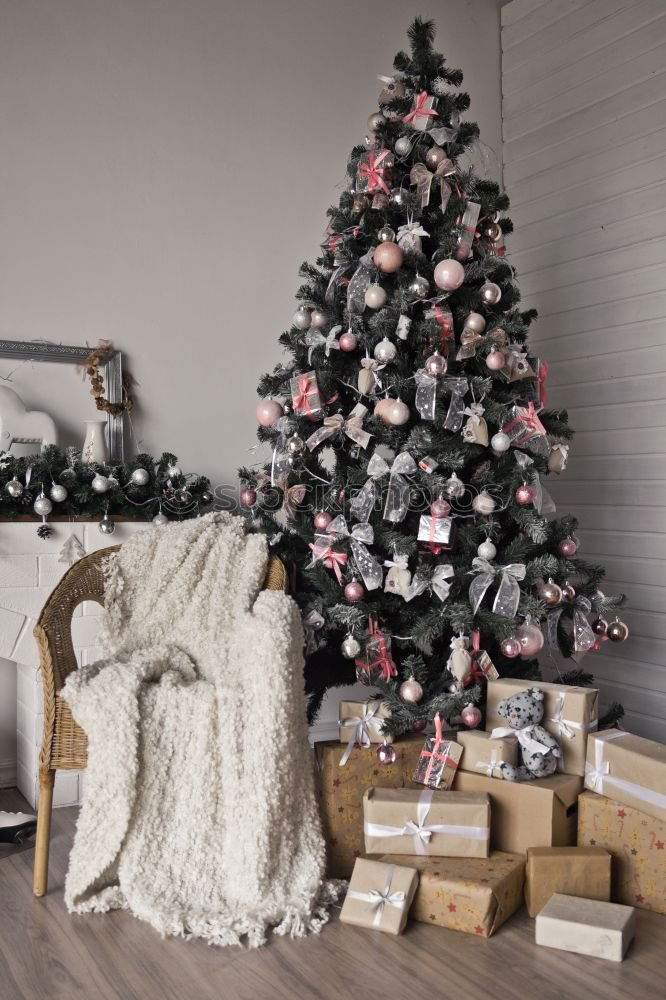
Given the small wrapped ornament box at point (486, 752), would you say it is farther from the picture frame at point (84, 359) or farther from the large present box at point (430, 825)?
the picture frame at point (84, 359)

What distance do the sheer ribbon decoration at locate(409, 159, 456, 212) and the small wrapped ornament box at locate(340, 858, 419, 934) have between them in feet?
5.49

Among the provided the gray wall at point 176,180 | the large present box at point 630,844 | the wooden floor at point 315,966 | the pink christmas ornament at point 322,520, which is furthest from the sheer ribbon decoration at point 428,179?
the wooden floor at point 315,966

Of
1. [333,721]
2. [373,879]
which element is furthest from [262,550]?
[333,721]

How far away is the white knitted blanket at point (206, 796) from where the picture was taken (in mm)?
1916

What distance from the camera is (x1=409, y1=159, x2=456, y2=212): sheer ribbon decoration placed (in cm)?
236

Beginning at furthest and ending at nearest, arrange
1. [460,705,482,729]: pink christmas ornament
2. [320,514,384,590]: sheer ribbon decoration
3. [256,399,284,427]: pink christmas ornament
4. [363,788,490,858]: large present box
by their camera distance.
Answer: [256,399,284,427]: pink christmas ornament
[320,514,384,590]: sheer ribbon decoration
[460,705,482,729]: pink christmas ornament
[363,788,490,858]: large present box

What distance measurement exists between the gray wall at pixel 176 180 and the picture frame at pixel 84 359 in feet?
0.15

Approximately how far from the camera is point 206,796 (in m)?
2.00

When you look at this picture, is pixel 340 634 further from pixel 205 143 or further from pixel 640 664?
pixel 205 143

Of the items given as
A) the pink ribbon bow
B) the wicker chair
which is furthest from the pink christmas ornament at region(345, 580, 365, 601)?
the pink ribbon bow

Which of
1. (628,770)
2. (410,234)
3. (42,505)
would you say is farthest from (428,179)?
(628,770)

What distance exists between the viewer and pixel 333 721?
3.42 meters

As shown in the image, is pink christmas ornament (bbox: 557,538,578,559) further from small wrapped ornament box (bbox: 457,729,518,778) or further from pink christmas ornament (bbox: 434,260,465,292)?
pink christmas ornament (bbox: 434,260,465,292)

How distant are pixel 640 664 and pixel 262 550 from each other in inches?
65.4
